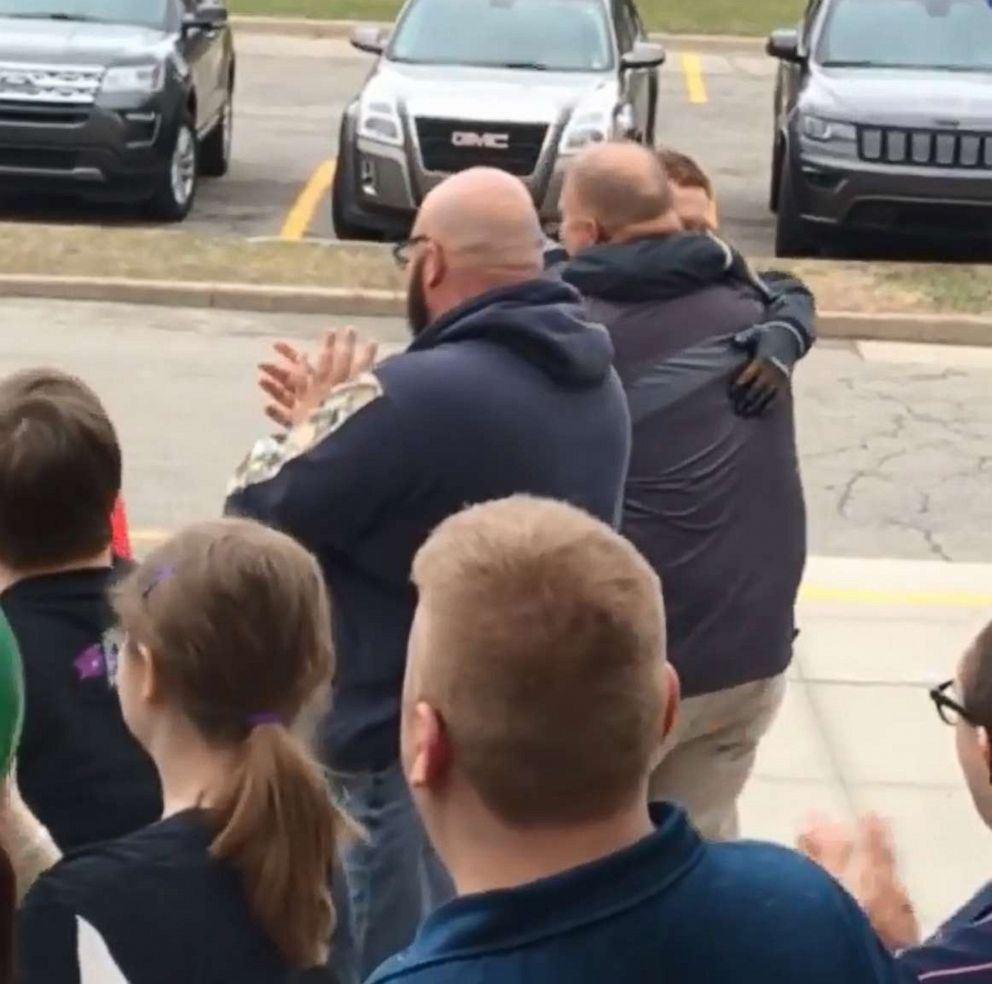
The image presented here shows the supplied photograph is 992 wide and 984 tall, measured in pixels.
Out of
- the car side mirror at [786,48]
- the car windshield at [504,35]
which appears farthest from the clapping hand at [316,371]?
the car side mirror at [786,48]

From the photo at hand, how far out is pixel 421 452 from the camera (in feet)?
11.7

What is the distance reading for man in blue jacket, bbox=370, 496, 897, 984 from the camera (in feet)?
6.55

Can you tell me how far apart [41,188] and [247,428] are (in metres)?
5.35

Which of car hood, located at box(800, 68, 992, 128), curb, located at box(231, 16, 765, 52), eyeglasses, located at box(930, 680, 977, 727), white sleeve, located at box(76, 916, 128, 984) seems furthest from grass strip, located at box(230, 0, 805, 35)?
white sleeve, located at box(76, 916, 128, 984)

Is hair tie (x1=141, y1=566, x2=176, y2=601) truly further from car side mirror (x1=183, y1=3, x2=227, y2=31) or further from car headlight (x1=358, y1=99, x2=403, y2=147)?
car side mirror (x1=183, y1=3, x2=227, y2=31)

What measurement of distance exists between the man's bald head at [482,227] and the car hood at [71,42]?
1073cm

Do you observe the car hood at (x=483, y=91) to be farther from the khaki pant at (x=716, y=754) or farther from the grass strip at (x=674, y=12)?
the grass strip at (x=674, y=12)

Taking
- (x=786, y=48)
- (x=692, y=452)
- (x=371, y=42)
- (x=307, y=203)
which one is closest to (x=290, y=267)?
(x=371, y=42)

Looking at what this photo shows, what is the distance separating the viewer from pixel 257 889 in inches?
103

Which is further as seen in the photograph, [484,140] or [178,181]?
[178,181]

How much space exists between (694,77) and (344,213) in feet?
39.2

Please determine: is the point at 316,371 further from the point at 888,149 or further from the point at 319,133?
the point at 319,133

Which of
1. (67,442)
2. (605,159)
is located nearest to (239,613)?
(67,442)

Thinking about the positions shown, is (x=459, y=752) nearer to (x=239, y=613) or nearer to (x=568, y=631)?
(x=568, y=631)
